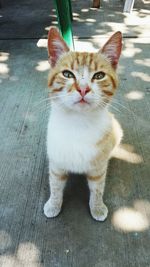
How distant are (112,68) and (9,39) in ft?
9.42

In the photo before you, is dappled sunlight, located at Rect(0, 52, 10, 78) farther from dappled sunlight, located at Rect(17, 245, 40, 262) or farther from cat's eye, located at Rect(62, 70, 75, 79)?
dappled sunlight, located at Rect(17, 245, 40, 262)

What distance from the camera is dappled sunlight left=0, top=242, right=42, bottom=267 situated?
5.75ft

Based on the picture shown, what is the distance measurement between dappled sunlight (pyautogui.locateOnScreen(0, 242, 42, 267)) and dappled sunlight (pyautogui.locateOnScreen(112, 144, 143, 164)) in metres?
0.93

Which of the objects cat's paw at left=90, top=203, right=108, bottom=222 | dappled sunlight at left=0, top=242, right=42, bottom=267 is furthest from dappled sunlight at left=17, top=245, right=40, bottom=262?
cat's paw at left=90, top=203, right=108, bottom=222

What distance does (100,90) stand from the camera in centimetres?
159

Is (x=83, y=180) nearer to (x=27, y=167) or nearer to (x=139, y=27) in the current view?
(x=27, y=167)

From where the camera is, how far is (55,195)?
197 cm

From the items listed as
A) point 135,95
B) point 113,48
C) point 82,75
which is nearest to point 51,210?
point 82,75

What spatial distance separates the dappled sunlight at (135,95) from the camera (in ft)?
9.98

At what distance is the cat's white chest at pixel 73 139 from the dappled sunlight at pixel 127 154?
2.04ft

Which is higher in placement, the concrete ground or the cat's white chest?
the cat's white chest

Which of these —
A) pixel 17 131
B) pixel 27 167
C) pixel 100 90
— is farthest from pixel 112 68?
pixel 17 131

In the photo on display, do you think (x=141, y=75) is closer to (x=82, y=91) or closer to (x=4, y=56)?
(x=4, y=56)

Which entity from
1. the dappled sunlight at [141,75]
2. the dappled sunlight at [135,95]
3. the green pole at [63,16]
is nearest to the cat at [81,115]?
the dappled sunlight at [135,95]
